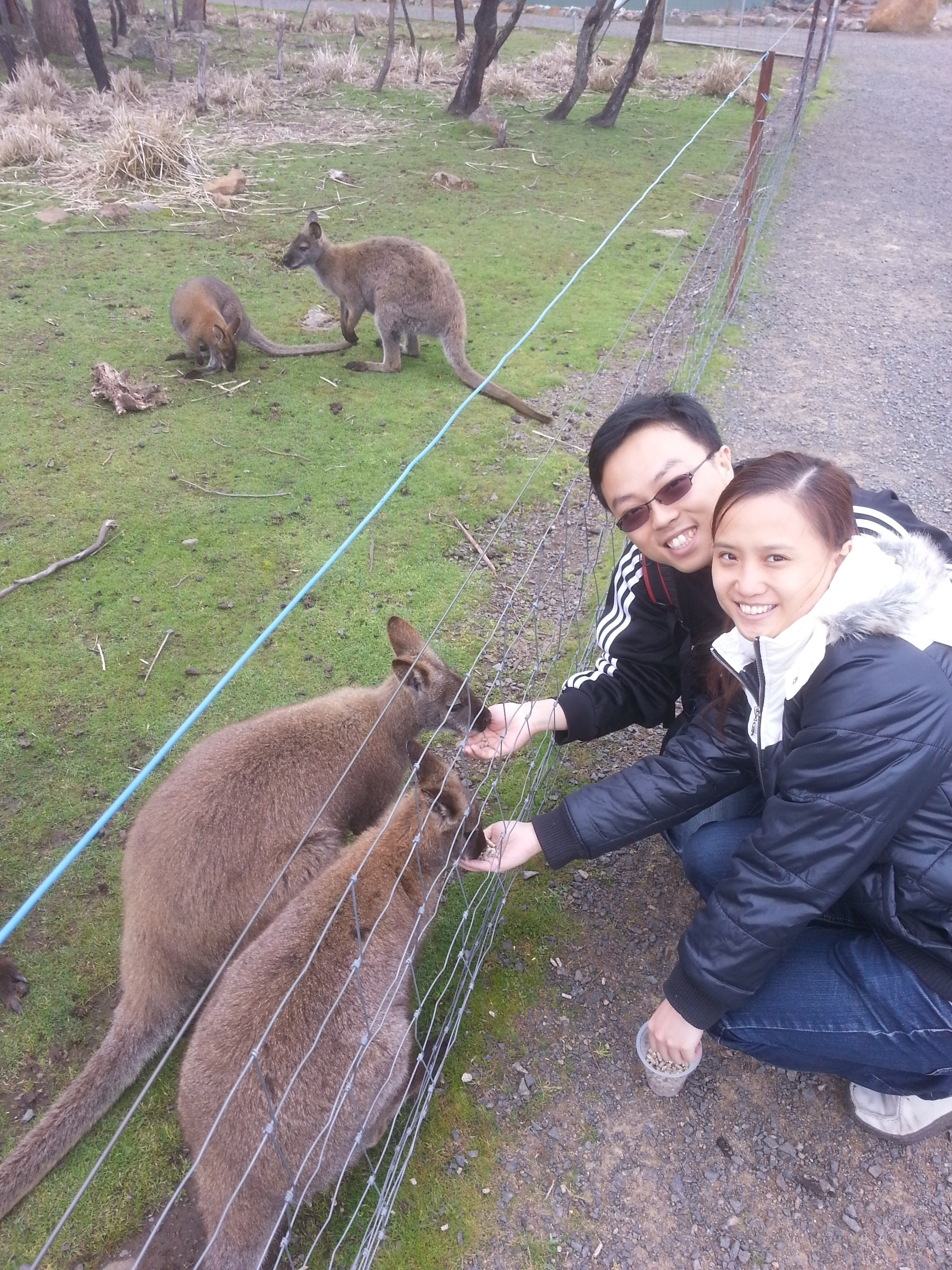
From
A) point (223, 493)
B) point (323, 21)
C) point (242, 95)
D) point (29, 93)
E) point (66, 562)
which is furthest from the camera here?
point (323, 21)

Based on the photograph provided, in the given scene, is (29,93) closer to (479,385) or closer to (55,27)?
(55,27)

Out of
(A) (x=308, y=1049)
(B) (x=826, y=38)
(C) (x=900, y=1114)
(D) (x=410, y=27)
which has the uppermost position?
(B) (x=826, y=38)

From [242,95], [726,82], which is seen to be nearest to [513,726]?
[242,95]

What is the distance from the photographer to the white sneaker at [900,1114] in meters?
2.01

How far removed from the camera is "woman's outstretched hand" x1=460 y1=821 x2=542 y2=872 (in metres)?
2.21

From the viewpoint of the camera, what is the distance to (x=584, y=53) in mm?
10781

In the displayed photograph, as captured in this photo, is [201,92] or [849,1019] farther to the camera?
[201,92]

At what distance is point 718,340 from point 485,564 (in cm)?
339

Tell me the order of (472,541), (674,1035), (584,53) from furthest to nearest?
(584,53) < (472,541) < (674,1035)

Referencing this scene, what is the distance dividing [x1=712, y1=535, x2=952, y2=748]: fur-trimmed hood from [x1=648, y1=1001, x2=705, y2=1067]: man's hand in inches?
29.5

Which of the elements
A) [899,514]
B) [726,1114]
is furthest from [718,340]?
[726,1114]

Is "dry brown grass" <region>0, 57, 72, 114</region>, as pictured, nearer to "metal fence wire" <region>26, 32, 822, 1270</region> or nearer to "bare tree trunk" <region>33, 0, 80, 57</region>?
"bare tree trunk" <region>33, 0, 80, 57</region>

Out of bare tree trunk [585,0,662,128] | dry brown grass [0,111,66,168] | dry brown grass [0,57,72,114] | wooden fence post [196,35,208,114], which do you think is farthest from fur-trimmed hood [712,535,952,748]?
wooden fence post [196,35,208,114]

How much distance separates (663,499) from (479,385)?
11.3 ft
